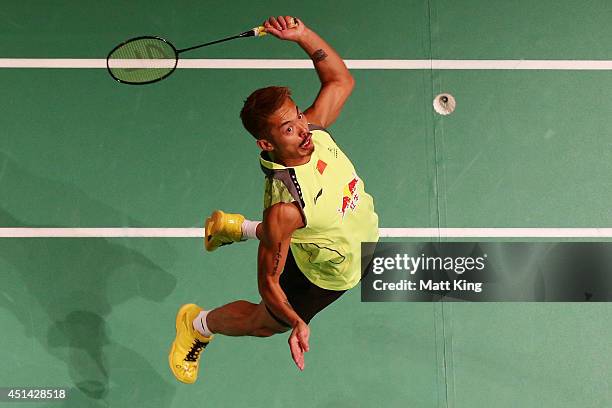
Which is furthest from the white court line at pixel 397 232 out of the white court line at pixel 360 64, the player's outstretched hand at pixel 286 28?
the player's outstretched hand at pixel 286 28

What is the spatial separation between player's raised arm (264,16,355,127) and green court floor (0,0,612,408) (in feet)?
1.38

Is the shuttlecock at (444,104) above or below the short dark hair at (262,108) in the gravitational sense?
above

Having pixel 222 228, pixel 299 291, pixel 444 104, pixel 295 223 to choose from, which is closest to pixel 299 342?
pixel 295 223

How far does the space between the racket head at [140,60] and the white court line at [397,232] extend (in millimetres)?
773

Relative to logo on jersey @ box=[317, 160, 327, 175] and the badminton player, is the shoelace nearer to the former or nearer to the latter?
the badminton player

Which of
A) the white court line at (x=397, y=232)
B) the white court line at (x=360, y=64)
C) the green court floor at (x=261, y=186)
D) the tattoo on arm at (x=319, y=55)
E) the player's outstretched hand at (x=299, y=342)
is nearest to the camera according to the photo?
the player's outstretched hand at (x=299, y=342)

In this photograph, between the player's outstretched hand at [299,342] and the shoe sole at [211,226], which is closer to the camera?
the player's outstretched hand at [299,342]

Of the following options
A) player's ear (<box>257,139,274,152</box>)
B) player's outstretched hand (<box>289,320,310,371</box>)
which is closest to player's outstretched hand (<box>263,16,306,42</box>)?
player's ear (<box>257,139,274,152</box>)

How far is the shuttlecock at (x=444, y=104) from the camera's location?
429cm

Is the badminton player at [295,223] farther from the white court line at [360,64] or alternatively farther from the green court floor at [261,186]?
the white court line at [360,64]

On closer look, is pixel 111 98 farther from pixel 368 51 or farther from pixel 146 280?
pixel 368 51

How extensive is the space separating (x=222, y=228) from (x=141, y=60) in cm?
95

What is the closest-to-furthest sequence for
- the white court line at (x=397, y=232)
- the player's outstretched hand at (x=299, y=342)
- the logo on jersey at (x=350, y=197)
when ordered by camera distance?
the player's outstretched hand at (x=299, y=342), the logo on jersey at (x=350, y=197), the white court line at (x=397, y=232)

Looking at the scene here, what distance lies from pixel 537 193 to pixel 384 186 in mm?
803
